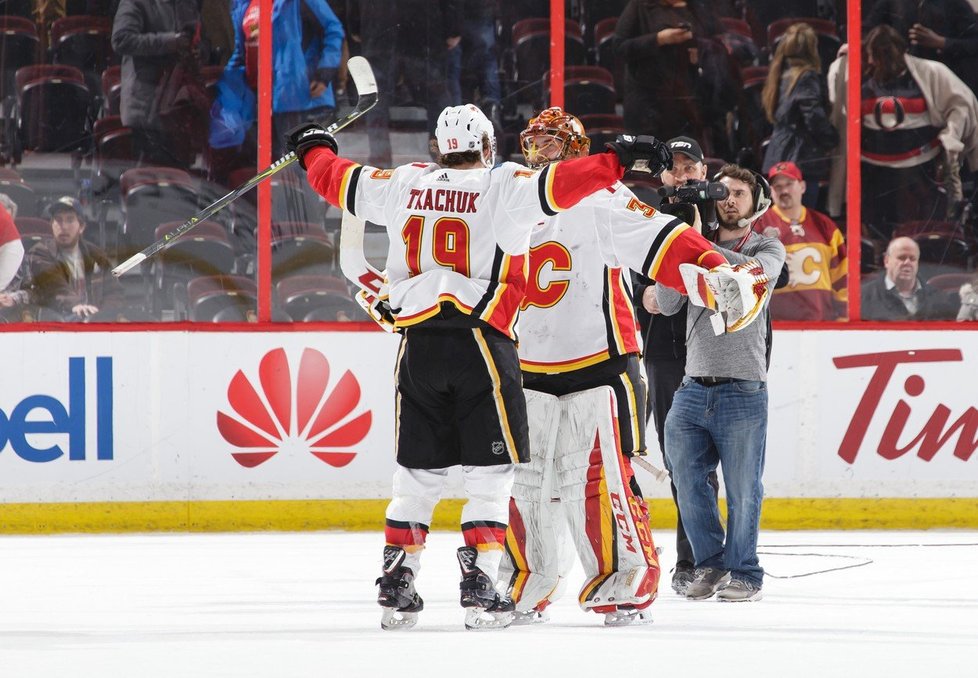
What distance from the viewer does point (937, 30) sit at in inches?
280

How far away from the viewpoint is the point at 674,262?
389 cm

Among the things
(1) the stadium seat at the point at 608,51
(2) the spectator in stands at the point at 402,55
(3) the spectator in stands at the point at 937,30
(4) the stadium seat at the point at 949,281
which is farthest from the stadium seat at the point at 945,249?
(2) the spectator in stands at the point at 402,55

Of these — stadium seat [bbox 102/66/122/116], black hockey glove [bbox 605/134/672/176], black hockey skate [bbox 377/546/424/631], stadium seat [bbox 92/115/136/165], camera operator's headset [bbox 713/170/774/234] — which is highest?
stadium seat [bbox 102/66/122/116]

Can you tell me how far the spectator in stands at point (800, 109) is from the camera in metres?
7.09

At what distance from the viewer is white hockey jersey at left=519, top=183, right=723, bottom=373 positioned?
4.07 m

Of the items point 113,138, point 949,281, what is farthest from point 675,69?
point 113,138

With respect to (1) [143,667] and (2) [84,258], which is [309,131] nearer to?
(1) [143,667]

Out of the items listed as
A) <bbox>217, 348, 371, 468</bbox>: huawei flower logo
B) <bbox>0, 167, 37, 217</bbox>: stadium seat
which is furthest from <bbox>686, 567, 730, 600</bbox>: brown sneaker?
<bbox>0, 167, 37, 217</bbox>: stadium seat

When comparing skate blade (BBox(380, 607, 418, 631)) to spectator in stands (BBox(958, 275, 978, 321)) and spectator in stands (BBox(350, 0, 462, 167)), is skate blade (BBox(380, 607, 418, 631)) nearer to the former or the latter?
spectator in stands (BBox(350, 0, 462, 167))

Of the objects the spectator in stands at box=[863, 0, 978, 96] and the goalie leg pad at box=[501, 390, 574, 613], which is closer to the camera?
the goalie leg pad at box=[501, 390, 574, 613]

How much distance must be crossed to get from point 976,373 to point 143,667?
14.1 feet

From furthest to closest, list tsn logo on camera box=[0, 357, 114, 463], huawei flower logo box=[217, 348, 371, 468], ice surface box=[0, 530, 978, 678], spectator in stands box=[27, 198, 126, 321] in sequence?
spectator in stands box=[27, 198, 126, 321] < huawei flower logo box=[217, 348, 371, 468] < tsn logo on camera box=[0, 357, 114, 463] < ice surface box=[0, 530, 978, 678]

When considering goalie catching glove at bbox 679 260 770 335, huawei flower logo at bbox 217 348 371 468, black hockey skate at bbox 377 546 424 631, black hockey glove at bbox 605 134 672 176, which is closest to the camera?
black hockey glove at bbox 605 134 672 176

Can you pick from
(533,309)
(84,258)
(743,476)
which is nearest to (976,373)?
(743,476)
